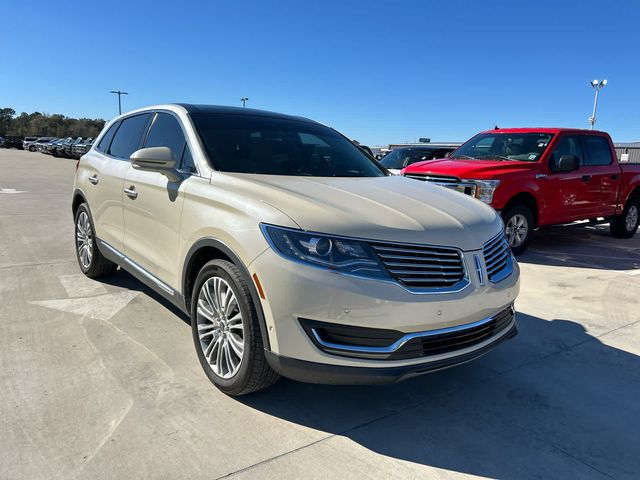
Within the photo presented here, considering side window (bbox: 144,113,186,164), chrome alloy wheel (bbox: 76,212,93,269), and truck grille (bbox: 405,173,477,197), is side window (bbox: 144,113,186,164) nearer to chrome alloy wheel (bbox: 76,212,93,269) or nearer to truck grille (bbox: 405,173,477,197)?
chrome alloy wheel (bbox: 76,212,93,269)

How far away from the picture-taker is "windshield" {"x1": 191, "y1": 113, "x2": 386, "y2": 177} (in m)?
3.41

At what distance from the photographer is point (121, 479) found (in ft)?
7.22

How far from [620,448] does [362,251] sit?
69.5 inches

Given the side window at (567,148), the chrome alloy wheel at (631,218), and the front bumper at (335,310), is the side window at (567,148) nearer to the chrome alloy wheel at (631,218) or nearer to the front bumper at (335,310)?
the chrome alloy wheel at (631,218)

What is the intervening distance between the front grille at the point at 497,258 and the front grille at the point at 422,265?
297 mm

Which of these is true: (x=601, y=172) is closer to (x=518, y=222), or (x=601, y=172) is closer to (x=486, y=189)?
(x=518, y=222)

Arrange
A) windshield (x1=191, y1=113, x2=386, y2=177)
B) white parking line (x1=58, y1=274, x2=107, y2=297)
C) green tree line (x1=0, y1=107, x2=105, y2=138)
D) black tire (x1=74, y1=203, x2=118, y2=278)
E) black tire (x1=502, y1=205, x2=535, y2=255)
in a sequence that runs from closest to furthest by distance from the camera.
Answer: windshield (x1=191, y1=113, x2=386, y2=177) → white parking line (x1=58, y1=274, x2=107, y2=297) → black tire (x1=74, y1=203, x2=118, y2=278) → black tire (x1=502, y1=205, x2=535, y2=255) → green tree line (x1=0, y1=107, x2=105, y2=138)

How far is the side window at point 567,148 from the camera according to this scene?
7.62 metres

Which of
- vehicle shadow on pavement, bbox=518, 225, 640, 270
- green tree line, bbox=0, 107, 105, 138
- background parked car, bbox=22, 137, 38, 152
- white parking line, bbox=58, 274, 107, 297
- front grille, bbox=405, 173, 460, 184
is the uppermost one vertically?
green tree line, bbox=0, 107, 105, 138

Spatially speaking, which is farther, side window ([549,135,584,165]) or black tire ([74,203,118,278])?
side window ([549,135,584,165])

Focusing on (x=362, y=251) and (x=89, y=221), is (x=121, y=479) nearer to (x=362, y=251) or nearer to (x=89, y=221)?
(x=362, y=251)

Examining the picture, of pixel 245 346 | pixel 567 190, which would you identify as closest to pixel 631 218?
pixel 567 190

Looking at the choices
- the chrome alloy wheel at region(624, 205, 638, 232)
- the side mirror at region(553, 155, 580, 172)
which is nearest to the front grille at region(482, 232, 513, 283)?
the side mirror at region(553, 155, 580, 172)

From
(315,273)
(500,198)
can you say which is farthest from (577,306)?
(315,273)
